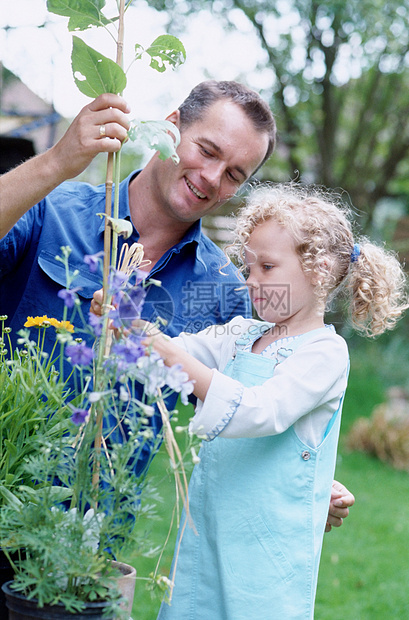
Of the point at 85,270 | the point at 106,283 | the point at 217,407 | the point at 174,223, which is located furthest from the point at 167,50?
the point at 174,223

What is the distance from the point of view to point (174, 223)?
2297mm

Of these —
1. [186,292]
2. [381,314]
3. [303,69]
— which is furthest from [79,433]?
[303,69]

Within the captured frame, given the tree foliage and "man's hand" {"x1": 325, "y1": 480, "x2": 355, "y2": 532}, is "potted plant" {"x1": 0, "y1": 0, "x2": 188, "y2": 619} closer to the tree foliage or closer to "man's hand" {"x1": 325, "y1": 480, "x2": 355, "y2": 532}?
"man's hand" {"x1": 325, "y1": 480, "x2": 355, "y2": 532}

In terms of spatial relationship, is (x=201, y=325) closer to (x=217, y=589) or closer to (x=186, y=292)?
(x=186, y=292)

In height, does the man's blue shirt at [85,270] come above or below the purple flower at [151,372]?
below

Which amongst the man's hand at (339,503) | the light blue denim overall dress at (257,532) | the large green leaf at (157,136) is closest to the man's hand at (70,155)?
the large green leaf at (157,136)

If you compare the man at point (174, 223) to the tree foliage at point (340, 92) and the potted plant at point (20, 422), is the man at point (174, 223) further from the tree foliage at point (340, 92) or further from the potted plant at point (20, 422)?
the tree foliage at point (340, 92)

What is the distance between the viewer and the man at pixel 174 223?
6.84 ft

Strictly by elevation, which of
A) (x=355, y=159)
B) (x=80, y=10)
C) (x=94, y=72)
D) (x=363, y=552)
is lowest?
(x=363, y=552)

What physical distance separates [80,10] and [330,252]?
849mm

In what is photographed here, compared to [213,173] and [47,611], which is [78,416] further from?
[213,173]

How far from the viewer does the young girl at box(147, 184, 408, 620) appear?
4.54 feet

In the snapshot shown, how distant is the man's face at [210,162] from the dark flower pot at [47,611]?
1446 millimetres

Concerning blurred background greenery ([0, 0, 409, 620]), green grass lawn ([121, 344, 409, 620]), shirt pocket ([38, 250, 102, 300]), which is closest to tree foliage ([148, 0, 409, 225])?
blurred background greenery ([0, 0, 409, 620])
